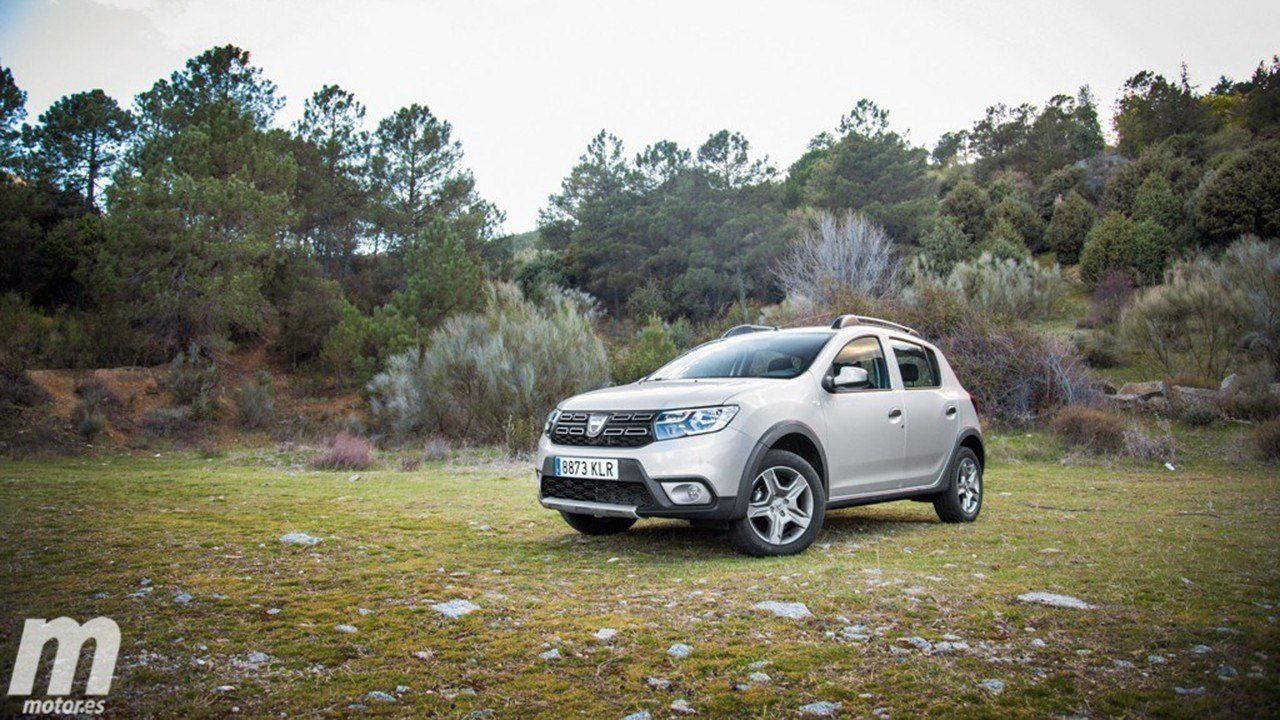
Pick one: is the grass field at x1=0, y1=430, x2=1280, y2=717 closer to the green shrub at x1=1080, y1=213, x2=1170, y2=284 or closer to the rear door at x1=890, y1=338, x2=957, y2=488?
the rear door at x1=890, y1=338, x2=957, y2=488

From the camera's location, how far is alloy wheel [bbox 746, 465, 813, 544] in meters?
5.88

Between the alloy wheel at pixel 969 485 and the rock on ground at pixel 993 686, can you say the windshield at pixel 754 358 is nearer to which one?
the alloy wheel at pixel 969 485

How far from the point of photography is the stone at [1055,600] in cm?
441

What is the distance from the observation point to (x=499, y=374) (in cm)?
2033

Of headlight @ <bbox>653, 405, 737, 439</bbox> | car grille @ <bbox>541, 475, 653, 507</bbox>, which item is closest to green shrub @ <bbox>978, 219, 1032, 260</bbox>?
→ headlight @ <bbox>653, 405, 737, 439</bbox>

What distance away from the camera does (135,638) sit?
362cm

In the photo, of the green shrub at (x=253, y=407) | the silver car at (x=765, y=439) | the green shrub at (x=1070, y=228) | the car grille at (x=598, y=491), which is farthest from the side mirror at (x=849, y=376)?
the green shrub at (x=1070, y=228)

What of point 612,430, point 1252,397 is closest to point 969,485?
point 612,430

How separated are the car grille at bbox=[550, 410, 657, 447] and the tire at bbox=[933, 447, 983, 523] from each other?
3.39 metres

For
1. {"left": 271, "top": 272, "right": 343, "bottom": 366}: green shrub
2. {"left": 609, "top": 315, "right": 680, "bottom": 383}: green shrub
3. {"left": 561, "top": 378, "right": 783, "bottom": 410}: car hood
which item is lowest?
{"left": 561, "top": 378, "right": 783, "bottom": 410}: car hood

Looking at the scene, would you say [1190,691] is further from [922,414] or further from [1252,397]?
[1252,397]

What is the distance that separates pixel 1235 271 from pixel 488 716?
25.6 m

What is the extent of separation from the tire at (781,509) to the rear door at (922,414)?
1.42 m

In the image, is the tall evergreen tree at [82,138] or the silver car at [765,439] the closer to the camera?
the silver car at [765,439]
